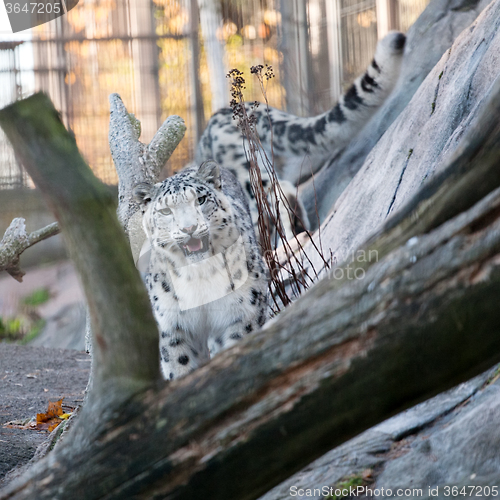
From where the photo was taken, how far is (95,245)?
123 cm

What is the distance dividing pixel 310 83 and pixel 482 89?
426 centimetres

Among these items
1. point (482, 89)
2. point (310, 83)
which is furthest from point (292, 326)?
point (310, 83)

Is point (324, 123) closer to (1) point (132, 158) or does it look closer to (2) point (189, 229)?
(1) point (132, 158)

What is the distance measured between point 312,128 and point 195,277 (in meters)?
3.52

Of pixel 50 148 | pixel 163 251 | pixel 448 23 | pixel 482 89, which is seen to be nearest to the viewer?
pixel 50 148

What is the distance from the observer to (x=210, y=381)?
118 centimetres

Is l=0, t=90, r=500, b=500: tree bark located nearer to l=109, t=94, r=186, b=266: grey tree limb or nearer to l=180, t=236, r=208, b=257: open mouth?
l=180, t=236, r=208, b=257: open mouth

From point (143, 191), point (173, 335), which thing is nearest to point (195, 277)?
point (173, 335)

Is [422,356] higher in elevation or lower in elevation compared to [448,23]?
lower

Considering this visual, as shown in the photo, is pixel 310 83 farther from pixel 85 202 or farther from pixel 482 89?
pixel 85 202

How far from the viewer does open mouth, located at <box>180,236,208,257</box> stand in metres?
2.37

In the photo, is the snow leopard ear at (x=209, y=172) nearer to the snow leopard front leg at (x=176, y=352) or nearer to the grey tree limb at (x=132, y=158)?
the grey tree limb at (x=132, y=158)

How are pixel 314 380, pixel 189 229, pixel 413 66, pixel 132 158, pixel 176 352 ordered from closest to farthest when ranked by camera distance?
pixel 314 380 < pixel 189 229 < pixel 176 352 < pixel 132 158 < pixel 413 66

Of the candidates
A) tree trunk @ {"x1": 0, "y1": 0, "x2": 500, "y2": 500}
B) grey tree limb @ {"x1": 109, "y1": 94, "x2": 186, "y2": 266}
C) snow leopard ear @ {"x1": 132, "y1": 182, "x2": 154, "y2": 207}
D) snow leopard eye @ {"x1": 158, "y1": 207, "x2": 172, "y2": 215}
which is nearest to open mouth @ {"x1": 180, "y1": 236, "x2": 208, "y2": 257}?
snow leopard eye @ {"x1": 158, "y1": 207, "x2": 172, "y2": 215}
